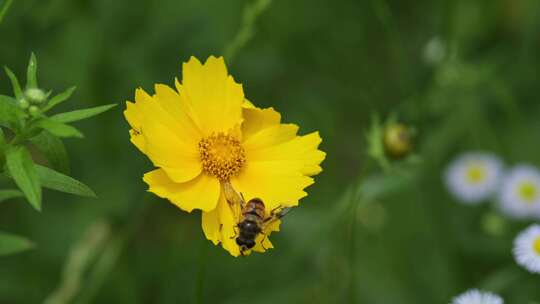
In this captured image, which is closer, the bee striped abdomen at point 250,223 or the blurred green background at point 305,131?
the bee striped abdomen at point 250,223

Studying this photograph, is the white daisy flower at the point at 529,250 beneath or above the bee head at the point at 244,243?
above

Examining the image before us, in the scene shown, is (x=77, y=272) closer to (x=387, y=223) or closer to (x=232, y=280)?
(x=232, y=280)

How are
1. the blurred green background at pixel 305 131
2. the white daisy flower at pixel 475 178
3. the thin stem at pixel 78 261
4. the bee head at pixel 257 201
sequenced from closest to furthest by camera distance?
the bee head at pixel 257 201 < the thin stem at pixel 78 261 < the blurred green background at pixel 305 131 < the white daisy flower at pixel 475 178

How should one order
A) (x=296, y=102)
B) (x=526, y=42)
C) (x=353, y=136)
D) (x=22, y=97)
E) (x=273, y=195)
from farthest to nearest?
(x=353, y=136) → (x=296, y=102) → (x=526, y=42) → (x=273, y=195) → (x=22, y=97)

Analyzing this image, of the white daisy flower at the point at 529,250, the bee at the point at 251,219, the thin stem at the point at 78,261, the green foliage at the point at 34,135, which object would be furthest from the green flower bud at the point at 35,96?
the white daisy flower at the point at 529,250

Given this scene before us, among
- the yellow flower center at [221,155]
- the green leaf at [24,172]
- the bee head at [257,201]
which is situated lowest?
the green leaf at [24,172]

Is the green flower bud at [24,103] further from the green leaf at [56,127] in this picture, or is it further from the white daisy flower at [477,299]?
the white daisy flower at [477,299]

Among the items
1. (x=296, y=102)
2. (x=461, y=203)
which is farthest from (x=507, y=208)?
(x=296, y=102)

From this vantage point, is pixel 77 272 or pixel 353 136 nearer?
pixel 77 272

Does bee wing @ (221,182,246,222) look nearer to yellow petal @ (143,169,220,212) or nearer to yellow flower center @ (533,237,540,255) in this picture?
yellow petal @ (143,169,220,212)

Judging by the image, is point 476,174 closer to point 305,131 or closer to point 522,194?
point 522,194
